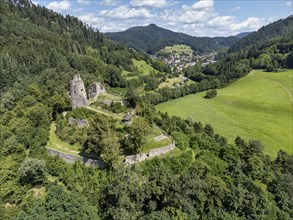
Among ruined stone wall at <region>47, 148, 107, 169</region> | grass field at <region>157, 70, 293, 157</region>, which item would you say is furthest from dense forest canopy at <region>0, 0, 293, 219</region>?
grass field at <region>157, 70, 293, 157</region>

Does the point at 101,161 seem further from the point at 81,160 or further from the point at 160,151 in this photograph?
the point at 160,151

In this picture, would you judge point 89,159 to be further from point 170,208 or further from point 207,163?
point 207,163

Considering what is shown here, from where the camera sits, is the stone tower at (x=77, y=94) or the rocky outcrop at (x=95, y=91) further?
the rocky outcrop at (x=95, y=91)

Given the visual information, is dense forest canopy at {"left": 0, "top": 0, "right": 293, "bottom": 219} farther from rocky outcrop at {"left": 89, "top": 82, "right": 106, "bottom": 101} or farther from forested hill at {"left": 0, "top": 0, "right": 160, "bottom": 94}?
rocky outcrop at {"left": 89, "top": 82, "right": 106, "bottom": 101}

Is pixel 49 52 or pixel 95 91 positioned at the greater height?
pixel 49 52

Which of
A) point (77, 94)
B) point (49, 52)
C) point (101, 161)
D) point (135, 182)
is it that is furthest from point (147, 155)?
point (49, 52)

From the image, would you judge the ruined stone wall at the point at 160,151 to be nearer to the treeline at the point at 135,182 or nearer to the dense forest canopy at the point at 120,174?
the dense forest canopy at the point at 120,174

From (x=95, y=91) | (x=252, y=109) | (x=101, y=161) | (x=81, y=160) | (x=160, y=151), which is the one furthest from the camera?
(x=252, y=109)

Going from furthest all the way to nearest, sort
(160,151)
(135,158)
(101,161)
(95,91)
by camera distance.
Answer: (95,91) < (160,151) < (135,158) < (101,161)

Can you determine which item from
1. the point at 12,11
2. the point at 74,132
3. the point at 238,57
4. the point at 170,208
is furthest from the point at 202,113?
the point at 12,11

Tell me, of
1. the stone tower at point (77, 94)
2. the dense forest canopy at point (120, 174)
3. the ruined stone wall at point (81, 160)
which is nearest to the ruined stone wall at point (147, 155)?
the dense forest canopy at point (120, 174)
